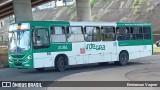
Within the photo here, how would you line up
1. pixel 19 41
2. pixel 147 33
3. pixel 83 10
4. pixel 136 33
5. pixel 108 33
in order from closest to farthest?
pixel 19 41 < pixel 108 33 < pixel 136 33 < pixel 147 33 < pixel 83 10

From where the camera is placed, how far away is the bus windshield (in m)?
23.0

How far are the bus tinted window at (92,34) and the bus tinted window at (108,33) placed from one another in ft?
1.49

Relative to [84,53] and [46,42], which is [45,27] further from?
[84,53]

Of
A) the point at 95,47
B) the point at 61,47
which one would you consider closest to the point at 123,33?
the point at 95,47

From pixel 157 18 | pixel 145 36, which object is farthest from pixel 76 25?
pixel 157 18

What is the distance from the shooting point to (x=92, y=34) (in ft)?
86.5

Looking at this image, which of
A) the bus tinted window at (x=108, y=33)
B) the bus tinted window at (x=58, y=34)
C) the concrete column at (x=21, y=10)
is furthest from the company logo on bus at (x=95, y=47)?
the concrete column at (x=21, y=10)

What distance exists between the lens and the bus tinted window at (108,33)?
2718cm

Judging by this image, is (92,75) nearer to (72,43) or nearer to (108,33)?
(72,43)

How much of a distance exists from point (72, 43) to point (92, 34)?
6.30ft

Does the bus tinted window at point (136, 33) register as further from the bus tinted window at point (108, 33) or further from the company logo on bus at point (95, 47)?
the company logo on bus at point (95, 47)

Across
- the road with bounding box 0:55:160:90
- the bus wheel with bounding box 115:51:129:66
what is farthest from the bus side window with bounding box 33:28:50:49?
the bus wheel with bounding box 115:51:129:66

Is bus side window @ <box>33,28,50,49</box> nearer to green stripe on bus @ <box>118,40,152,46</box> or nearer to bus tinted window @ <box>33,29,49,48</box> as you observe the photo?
bus tinted window @ <box>33,29,49,48</box>

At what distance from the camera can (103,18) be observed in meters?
98.2
